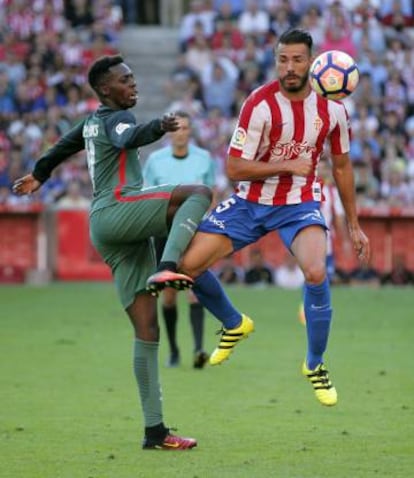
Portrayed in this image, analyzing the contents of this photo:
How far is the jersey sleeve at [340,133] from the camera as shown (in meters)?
9.14

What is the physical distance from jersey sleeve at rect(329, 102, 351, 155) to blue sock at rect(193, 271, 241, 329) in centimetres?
119

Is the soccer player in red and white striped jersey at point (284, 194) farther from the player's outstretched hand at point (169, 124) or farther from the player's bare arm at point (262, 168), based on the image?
the player's outstretched hand at point (169, 124)

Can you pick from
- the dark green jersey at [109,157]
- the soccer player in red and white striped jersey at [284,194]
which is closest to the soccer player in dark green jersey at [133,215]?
the dark green jersey at [109,157]

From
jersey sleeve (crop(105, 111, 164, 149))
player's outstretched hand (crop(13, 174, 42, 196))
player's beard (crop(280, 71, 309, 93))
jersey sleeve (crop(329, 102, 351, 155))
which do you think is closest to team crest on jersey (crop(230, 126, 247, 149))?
player's beard (crop(280, 71, 309, 93))

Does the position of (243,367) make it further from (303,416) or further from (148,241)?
(148,241)

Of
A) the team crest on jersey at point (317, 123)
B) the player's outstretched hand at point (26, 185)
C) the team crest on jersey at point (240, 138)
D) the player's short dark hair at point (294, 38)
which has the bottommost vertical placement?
the player's outstretched hand at point (26, 185)

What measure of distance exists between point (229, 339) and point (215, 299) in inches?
11.1

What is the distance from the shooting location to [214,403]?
10.7 meters

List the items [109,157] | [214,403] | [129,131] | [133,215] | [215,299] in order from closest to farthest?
[129,131]
[133,215]
[109,157]
[215,299]
[214,403]

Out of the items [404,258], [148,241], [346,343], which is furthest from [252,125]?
[404,258]

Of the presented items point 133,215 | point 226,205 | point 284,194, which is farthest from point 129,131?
A: point 284,194

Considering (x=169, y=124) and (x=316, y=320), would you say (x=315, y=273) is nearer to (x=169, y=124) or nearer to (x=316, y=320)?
(x=316, y=320)

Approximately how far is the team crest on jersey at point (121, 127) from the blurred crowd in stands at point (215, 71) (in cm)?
1446

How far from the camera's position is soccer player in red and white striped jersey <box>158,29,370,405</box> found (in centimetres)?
889
